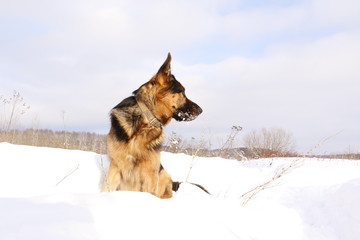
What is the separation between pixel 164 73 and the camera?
4336mm

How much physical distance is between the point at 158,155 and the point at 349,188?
3064 millimetres

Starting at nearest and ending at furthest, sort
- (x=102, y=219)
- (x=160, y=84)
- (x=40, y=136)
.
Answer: (x=102, y=219) → (x=160, y=84) → (x=40, y=136)

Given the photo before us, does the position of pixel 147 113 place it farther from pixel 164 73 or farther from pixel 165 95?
pixel 164 73

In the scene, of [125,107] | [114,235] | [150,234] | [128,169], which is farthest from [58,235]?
[125,107]

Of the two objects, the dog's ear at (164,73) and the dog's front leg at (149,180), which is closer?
the dog's front leg at (149,180)

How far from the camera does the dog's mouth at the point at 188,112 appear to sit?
470cm

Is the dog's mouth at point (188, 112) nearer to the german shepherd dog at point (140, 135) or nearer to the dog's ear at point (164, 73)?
the german shepherd dog at point (140, 135)

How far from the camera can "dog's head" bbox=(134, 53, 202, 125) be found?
4.27 metres

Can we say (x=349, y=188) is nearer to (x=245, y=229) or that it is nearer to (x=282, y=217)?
(x=282, y=217)

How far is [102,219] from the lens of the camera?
4.83 ft

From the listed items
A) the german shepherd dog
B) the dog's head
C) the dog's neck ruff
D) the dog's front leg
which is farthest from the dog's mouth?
the dog's front leg

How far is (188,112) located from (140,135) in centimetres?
104

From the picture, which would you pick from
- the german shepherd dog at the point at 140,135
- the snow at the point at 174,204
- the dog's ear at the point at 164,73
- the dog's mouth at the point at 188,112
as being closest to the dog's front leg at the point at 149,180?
the german shepherd dog at the point at 140,135

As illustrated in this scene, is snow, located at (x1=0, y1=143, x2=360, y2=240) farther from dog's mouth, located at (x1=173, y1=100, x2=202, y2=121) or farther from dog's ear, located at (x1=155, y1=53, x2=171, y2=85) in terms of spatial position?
dog's ear, located at (x1=155, y1=53, x2=171, y2=85)
